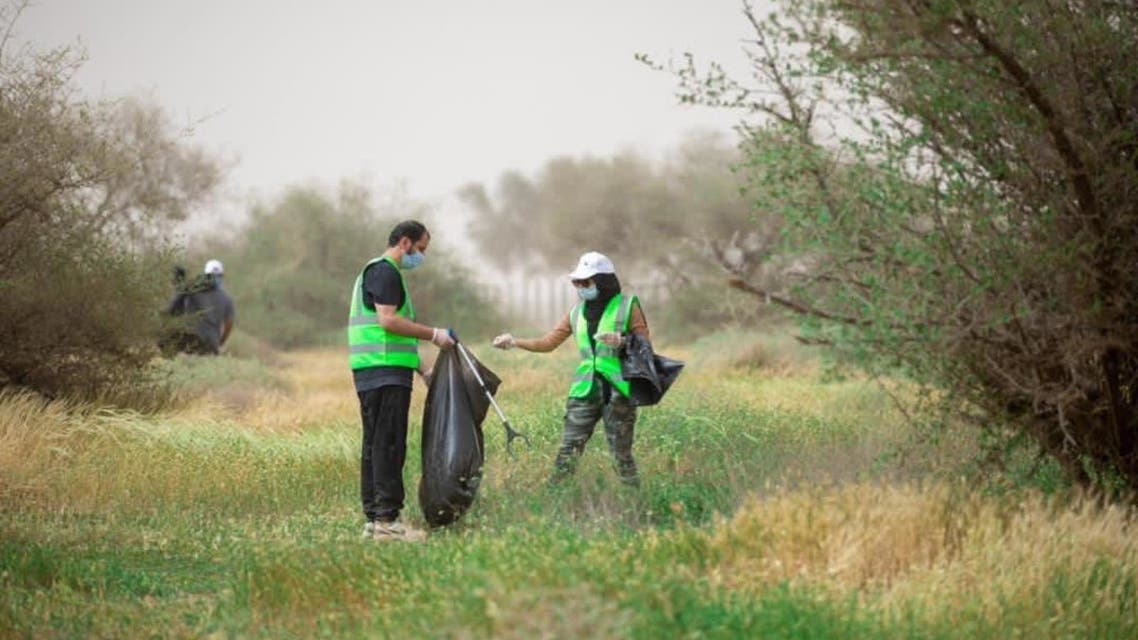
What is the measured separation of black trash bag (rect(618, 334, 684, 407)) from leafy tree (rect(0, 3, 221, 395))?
255 inches

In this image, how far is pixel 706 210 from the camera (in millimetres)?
41750

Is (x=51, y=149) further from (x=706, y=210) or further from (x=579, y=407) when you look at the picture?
(x=706, y=210)

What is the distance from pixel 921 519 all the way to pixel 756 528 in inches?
35.4

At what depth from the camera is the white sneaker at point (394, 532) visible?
979 cm

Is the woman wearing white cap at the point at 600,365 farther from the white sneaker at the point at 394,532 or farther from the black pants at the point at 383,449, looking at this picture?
the white sneaker at the point at 394,532

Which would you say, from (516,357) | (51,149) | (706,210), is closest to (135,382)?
(51,149)

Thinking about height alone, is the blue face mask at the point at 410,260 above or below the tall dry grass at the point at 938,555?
above

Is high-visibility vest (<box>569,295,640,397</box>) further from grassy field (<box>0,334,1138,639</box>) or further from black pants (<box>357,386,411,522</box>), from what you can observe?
black pants (<box>357,386,411,522</box>)

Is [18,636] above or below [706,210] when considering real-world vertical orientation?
below

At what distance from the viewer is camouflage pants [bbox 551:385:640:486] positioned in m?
10.5

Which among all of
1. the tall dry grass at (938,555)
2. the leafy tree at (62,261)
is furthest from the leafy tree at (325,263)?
the tall dry grass at (938,555)

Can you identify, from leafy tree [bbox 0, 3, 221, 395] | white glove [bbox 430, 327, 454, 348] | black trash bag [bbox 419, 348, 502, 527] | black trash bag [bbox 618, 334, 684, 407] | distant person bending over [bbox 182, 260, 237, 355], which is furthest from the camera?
distant person bending over [bbox 182, 260, 237, 355]

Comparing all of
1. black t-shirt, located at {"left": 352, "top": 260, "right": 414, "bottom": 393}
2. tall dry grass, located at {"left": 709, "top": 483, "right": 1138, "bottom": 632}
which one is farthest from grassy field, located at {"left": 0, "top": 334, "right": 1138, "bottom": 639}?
black t-shirt, located at {"left": 352, "top": 260, "right": 414, "bottom": 393}

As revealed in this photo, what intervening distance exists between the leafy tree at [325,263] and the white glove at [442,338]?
2585 cm
